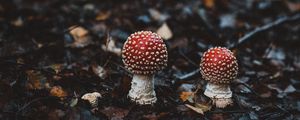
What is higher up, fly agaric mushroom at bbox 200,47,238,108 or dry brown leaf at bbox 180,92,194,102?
fly agaric mushroom at bbox 200,47,238,108

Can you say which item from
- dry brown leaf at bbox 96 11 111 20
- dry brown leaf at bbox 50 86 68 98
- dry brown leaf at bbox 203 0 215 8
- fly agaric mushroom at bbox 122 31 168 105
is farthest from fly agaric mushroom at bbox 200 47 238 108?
dry brown leaf at bbox 203 0 215 8

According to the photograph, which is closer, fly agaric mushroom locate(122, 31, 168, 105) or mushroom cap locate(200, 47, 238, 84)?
fly agaric mushroom locate(122, 31, 168, 105)

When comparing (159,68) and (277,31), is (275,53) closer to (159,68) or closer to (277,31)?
(277,31)

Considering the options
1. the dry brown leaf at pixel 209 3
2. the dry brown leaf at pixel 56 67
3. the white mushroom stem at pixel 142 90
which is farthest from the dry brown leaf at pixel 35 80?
the dry brown leaf at pixel 209 3

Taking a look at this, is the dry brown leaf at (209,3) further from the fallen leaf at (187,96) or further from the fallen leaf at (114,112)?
the fallen leaf at (114,112)

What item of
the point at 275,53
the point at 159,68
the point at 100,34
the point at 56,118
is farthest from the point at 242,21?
the point at 56,118

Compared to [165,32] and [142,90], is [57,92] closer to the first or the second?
[142,90]

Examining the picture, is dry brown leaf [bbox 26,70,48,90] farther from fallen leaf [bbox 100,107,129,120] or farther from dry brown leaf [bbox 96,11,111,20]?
dry brown leaf [bbox 96,11,111,20]
